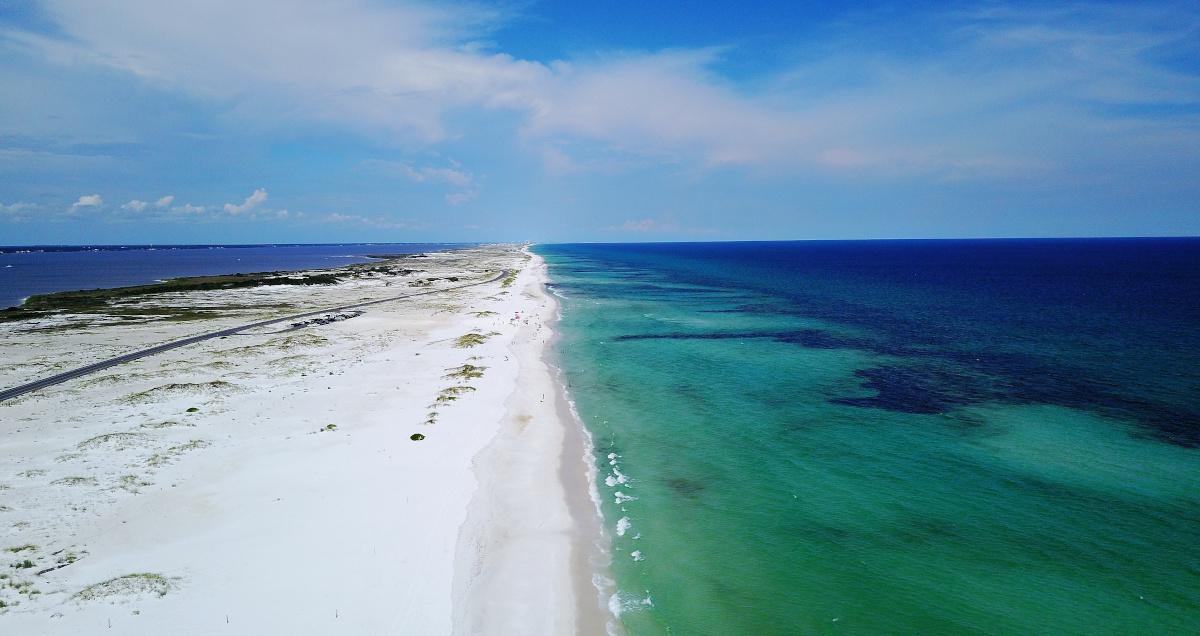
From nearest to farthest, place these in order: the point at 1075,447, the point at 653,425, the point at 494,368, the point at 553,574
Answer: the point at 553,574 → the point at 1075,447 → the point at 653,425 → the point at 494,368

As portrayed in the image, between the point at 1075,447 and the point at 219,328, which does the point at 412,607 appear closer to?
the point at 1075,447

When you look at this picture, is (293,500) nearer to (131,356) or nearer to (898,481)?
(898,481)

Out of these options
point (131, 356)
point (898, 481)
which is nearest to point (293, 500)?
point (898, 481)

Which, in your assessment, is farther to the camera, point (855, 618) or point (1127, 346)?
point (1127, 346)

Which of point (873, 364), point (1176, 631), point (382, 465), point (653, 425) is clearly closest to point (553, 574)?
point (382, 465)

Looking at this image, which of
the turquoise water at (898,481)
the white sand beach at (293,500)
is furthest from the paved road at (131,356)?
the turquoise water at (898,481)

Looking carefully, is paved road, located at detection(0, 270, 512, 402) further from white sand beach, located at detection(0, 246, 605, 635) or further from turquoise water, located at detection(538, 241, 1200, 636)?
turquoise water, located at detection(538, 241, 1200, 636)
